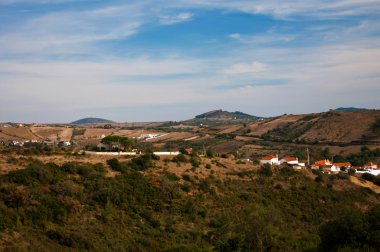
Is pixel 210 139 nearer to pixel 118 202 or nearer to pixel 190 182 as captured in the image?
pixel 190 182

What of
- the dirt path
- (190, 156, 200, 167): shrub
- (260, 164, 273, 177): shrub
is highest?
(190, 156, 200, 167): shrub

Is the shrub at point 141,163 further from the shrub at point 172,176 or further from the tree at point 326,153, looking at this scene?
the tree at point 326,153

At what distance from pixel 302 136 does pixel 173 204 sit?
88.4 meters

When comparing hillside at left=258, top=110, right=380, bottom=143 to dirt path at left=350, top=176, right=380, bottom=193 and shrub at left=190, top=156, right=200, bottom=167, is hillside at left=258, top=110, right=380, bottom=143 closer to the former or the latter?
dirt path at left=350, top=176, right=380, bottom=193

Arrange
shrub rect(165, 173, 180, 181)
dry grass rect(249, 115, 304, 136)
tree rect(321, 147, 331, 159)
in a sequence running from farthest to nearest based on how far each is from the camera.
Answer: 1. dry grass rect(249, 115, 304, 136)
2. tree rect(321, 147, 331, 159)
3. shrub rect(165, 173, 180, 181)

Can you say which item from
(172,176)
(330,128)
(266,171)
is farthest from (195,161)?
(330,128)

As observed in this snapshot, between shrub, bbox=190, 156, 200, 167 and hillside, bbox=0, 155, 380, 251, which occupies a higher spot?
Answer: shrub, bbox=190, 156, 200, 167

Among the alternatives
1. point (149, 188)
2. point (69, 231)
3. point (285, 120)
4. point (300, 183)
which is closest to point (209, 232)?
point (149, 188)

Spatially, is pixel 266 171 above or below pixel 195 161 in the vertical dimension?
below

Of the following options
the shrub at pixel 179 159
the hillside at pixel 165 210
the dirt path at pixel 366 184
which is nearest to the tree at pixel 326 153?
the dirt path at pixel 366 184

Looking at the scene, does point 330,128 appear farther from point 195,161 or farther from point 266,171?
point 195,161

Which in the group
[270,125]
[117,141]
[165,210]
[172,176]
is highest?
[270,125]

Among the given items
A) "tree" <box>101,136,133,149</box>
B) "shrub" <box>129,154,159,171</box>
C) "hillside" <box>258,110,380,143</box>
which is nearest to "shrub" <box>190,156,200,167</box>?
"shrub" <box>129,154,159,171</box>

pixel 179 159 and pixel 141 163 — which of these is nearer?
pixel 141 163
